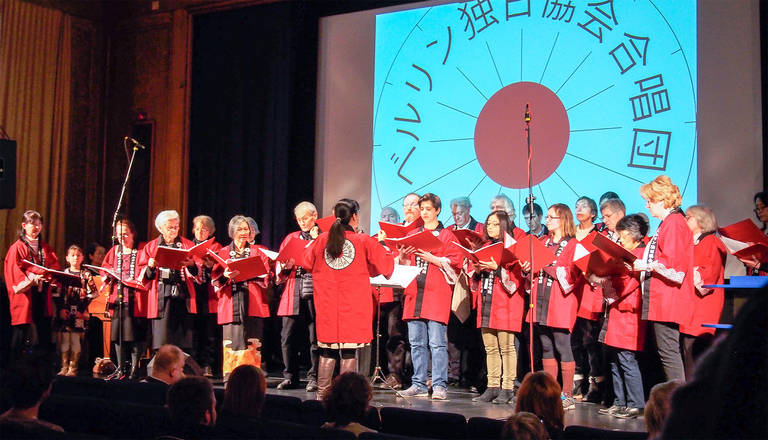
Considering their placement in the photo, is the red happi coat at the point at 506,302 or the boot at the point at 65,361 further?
the boot at the point at 65,361

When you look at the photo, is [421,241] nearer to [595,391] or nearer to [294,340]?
[294,340]

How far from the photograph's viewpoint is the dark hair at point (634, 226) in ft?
16.9

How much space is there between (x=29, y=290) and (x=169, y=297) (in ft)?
4.91

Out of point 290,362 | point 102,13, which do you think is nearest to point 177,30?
point 102,13

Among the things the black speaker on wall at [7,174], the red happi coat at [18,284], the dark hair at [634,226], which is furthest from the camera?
the red happi coat at [18,284]

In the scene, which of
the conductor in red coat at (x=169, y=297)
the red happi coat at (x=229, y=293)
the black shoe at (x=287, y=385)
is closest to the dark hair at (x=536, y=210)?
the red happi coat at (x=229, y=293)

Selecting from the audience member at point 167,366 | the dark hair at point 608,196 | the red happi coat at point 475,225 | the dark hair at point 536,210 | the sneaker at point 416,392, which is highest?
the dark hair at point 608,196

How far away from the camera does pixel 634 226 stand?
5.17 m

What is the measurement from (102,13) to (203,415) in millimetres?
8835

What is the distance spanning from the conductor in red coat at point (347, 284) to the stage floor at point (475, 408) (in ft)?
1.56

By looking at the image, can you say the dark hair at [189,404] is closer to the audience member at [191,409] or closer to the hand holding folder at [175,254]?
the audience member at [191,409]

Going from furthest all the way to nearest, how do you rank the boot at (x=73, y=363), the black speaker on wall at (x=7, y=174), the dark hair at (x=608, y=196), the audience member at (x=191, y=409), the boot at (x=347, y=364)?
the boot at (x=73, y=363), the black speaker on wall at (x=7, y=174), the dark hair at (x=608, y=196), the boot at (x=347, y=364), the audience member at (x=191, y=409)

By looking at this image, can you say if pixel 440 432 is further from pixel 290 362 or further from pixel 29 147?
pixel 29 147

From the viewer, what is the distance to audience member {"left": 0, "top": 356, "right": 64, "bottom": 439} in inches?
98.8
